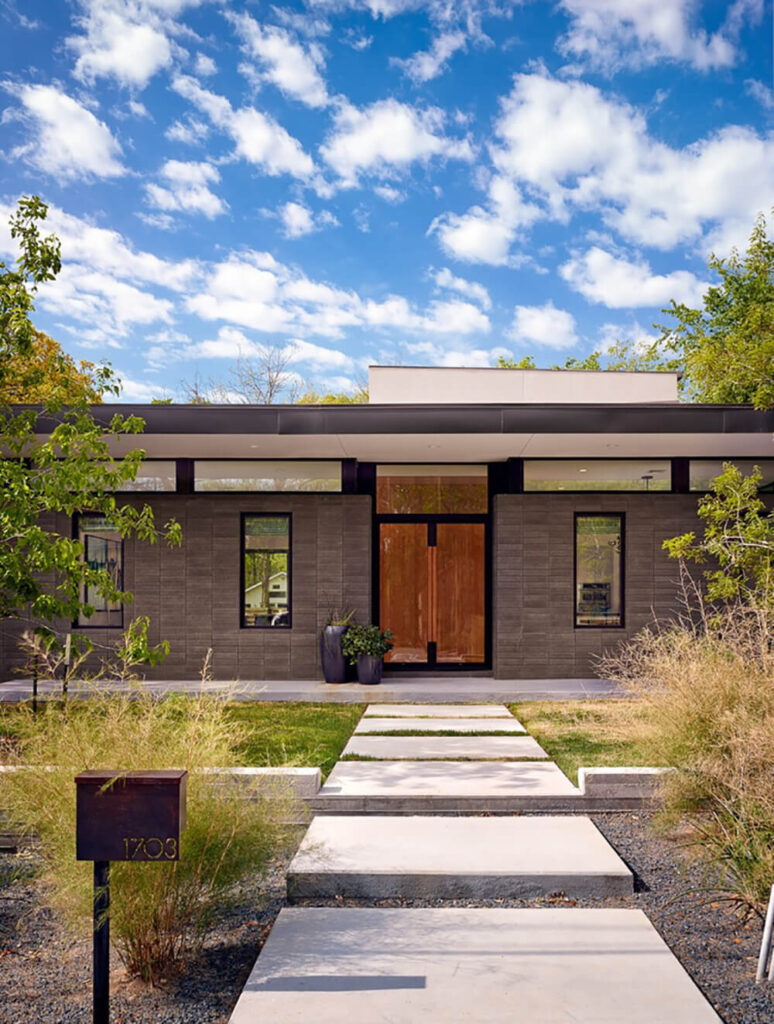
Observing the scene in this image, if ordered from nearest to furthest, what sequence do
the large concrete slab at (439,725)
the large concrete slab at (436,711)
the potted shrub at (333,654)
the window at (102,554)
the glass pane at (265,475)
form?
the large concrete slab at (439,725), the large concrete slab at (436,711), the potted shrub at (333,654), the window at (102,554), the glass pane at (265,475)

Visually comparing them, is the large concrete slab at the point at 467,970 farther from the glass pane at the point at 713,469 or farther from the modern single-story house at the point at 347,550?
the glass pane at the point at 713,469

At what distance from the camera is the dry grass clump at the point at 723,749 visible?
383 centimetres

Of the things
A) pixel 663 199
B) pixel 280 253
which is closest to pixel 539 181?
pixel 663 199

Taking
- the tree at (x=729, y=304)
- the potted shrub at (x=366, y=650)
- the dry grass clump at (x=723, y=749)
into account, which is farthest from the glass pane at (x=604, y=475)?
the dry grass clump at (x=723, y=749)

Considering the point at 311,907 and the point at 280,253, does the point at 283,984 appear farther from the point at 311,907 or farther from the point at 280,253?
the point at 280,253

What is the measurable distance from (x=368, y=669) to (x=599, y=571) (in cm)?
362

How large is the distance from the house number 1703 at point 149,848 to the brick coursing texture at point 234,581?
8705 mm

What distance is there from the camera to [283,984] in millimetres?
3203

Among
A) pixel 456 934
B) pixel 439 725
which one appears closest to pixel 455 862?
pixel 456 934

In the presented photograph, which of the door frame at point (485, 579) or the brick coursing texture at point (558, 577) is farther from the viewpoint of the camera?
the door frame at point (485, 579)

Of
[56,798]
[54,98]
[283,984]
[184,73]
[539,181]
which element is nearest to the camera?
[283,984]

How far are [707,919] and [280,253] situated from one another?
37804 millimetres

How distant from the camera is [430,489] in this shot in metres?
12.4

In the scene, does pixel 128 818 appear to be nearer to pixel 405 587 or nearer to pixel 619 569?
pixel 405 587
